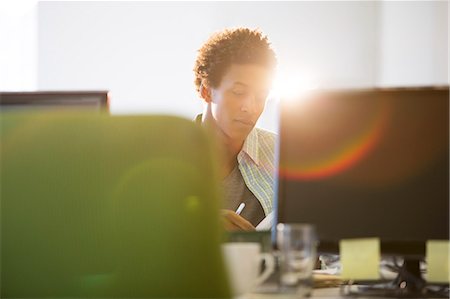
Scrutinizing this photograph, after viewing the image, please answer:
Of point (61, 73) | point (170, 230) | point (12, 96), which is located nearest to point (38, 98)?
point (12, 96)

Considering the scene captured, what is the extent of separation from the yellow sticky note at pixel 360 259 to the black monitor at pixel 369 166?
0.14ft

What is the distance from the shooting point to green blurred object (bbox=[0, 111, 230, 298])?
116 cm

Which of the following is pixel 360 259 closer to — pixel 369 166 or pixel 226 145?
pixel 369 166

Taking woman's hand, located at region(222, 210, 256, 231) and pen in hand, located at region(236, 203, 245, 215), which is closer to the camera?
woman's hand, located at region(222, 210, 256, 231)

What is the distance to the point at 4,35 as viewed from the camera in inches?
193

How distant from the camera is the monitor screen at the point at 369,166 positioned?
73.5 inches

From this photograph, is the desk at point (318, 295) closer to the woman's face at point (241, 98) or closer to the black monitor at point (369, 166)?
the black monitor at point (369, 166)

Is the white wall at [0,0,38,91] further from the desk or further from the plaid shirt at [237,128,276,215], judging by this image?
the desk

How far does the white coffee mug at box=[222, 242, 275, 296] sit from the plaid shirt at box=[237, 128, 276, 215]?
98cm

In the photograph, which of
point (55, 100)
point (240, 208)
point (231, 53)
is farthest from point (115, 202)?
point (231, 53)

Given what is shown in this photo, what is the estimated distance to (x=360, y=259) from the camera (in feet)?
6.02

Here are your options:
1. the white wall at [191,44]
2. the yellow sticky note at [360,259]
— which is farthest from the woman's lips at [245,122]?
the white wall at [191,44]

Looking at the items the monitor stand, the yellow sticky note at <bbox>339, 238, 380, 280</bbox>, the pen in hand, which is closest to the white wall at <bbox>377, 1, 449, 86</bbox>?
the pen in hand

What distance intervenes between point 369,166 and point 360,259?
0.21 meters
